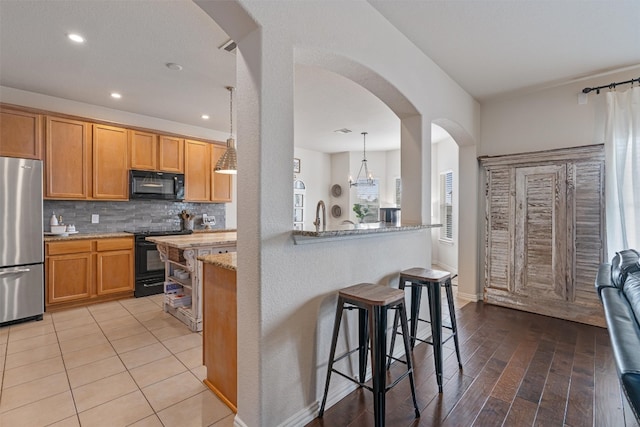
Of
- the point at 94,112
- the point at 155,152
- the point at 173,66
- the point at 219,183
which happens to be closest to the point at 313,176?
the point at 219,183

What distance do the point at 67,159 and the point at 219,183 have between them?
2115 mm

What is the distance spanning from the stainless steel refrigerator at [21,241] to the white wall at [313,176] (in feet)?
15.2

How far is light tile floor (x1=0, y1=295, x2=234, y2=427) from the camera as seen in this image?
1864 mm

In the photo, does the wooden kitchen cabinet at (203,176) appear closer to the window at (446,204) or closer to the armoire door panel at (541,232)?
the window at (446,204)

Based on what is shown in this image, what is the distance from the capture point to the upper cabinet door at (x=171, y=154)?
471 cm

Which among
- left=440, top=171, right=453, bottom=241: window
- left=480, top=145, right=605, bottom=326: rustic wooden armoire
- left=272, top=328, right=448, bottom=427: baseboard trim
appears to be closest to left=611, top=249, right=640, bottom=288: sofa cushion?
left=480, top=145, right=605, bottom=326: rustic wooden armoire

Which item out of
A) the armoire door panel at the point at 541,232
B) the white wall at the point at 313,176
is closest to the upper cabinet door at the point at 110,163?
the white wall at the point at 313,176

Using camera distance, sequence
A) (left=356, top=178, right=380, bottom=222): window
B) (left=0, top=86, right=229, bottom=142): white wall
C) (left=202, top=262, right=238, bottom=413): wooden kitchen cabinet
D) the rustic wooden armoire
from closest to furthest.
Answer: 1. (left=202, top=262, right=238, bottom=413): wooden kitchen cabinet
2. the rustic wooden armoire
3. (left=0, top=86, right=229, bottom=142): white wall
4. (left=356, top=178, right=380, bottom=222): window

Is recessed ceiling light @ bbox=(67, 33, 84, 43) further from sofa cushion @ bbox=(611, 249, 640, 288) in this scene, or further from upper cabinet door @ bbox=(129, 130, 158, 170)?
sofa cushion @ bbox=(611, 249, 640, 288)

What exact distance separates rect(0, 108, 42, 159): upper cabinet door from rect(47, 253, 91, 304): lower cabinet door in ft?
4.21

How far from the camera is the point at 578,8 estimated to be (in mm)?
2244

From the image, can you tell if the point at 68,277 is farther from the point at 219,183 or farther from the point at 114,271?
the point at 219,183

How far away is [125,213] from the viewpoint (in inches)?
182

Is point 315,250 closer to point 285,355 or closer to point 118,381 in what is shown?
point 285,355
